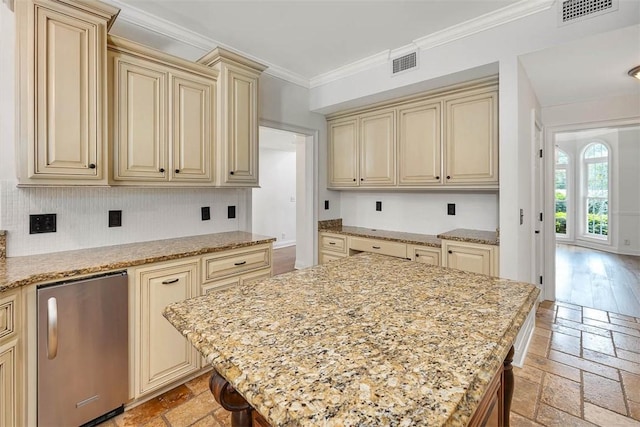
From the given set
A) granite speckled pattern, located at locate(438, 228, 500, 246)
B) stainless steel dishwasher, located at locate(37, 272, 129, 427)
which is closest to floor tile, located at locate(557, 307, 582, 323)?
granite speckled pattern, located at locate(438, 228, 500, 246)

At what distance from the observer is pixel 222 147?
2441mm

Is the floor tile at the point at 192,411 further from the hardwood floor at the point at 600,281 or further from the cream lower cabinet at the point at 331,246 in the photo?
the hardwood floor at the point at 600,281

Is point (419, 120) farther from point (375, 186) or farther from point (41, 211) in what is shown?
point (41, 211)

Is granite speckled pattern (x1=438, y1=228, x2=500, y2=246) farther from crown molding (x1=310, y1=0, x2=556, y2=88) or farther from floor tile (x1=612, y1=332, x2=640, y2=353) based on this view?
crown molding (x1=310, y1=0, x2=556, y2=88)

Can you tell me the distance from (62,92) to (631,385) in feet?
13.0

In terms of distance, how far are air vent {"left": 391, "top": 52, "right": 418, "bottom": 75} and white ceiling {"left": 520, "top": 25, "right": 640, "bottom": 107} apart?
854 mm

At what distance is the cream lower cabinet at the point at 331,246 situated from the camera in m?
3.67

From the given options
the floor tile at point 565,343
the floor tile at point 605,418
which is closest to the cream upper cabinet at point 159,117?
the floor tile at point 605,418

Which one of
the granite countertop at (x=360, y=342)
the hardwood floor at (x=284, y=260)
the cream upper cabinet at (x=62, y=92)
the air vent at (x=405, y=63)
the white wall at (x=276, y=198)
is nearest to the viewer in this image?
the granite countertop at (x=360, y=342)

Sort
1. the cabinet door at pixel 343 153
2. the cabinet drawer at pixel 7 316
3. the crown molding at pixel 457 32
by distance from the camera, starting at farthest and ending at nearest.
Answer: the cabinet door at pixel 343 153, the crown molding at pixel 457 32, the cabinet drawer at pixel 7 316

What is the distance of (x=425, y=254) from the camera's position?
2982 millimetres

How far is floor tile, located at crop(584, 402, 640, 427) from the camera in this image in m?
1.73

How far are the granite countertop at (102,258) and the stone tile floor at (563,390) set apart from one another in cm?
90

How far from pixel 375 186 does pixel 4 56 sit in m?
3.10
